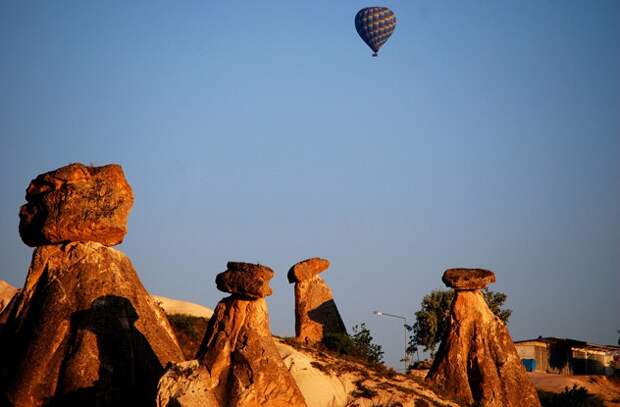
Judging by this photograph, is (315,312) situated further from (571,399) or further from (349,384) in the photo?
(571,399)

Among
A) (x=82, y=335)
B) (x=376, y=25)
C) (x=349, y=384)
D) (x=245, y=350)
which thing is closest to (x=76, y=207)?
(x=82, y=335)

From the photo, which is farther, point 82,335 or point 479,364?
point 479,364

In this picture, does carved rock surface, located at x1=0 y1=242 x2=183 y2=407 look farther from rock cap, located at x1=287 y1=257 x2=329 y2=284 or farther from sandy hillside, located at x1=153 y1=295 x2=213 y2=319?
sandy hillside, located at x1=153 y1=295 x2=213 y2=319

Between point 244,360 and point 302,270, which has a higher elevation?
point 302,270

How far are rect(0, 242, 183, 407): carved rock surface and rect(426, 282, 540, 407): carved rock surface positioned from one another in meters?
12.5

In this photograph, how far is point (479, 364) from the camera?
29.1m

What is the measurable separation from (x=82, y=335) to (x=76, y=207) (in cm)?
266

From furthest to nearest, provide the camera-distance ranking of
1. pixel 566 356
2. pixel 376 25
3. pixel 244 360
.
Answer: pixel 376 25, pixel 566 356, pixel 244 360

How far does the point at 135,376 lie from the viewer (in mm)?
17281

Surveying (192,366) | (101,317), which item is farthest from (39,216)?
(192,366)

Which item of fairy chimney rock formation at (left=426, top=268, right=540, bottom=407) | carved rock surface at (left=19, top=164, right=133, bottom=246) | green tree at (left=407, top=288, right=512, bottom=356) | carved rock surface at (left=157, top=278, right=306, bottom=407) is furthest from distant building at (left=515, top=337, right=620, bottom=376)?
carved rock surface at (left=19, top=164, right=133, bottom=246)

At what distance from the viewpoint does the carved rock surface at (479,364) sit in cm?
2873

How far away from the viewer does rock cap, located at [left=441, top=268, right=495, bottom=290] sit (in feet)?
98.1

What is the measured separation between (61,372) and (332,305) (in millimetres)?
21203
